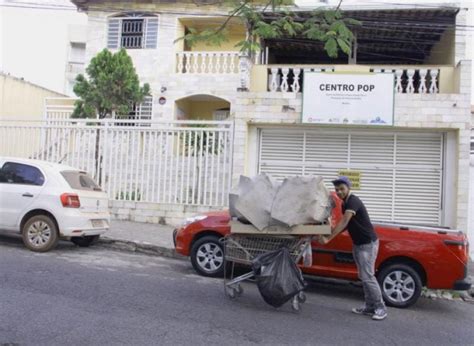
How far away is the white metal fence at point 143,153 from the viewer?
38.3 ft

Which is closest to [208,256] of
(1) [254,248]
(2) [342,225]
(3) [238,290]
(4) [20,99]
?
(3) [238,290]

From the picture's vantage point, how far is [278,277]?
18.7 feet

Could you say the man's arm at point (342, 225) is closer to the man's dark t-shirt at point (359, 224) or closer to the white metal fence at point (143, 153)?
the man's dark t-shirt at point (359, 224)

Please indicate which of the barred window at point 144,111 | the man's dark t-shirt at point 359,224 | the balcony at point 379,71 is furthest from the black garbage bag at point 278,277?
the barred window at point 144,111

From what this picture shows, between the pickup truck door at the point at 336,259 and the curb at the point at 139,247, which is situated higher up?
the pickup truck door at the point at 336,259

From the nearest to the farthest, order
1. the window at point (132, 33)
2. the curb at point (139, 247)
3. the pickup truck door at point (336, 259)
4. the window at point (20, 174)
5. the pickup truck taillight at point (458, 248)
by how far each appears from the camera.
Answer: the pickup truck taillight at point (458, 248), the pickup truck door at point (336, 259), the window at point (20, 174), the curb at point (139, 247), the window at point (132, 33)

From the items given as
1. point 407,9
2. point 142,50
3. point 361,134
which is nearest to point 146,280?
point 361,134

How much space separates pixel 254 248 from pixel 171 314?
1.34 m

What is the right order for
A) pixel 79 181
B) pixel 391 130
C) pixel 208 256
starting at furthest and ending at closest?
1. pixel 391 130
2. pixel 79 181
3. pixel 208 256

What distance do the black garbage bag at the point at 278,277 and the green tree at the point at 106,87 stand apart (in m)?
8.62

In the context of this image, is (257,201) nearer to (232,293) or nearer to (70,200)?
(232,293)

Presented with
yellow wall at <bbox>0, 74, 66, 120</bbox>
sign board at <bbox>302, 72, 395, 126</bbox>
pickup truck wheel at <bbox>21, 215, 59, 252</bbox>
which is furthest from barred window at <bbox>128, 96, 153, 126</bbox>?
pickup truck wheel at <bbox>21, 215, 59, 252</bbox>

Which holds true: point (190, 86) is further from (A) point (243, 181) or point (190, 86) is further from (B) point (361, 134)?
(A) point (243, 181)

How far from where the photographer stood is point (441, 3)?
11883 millimetres
